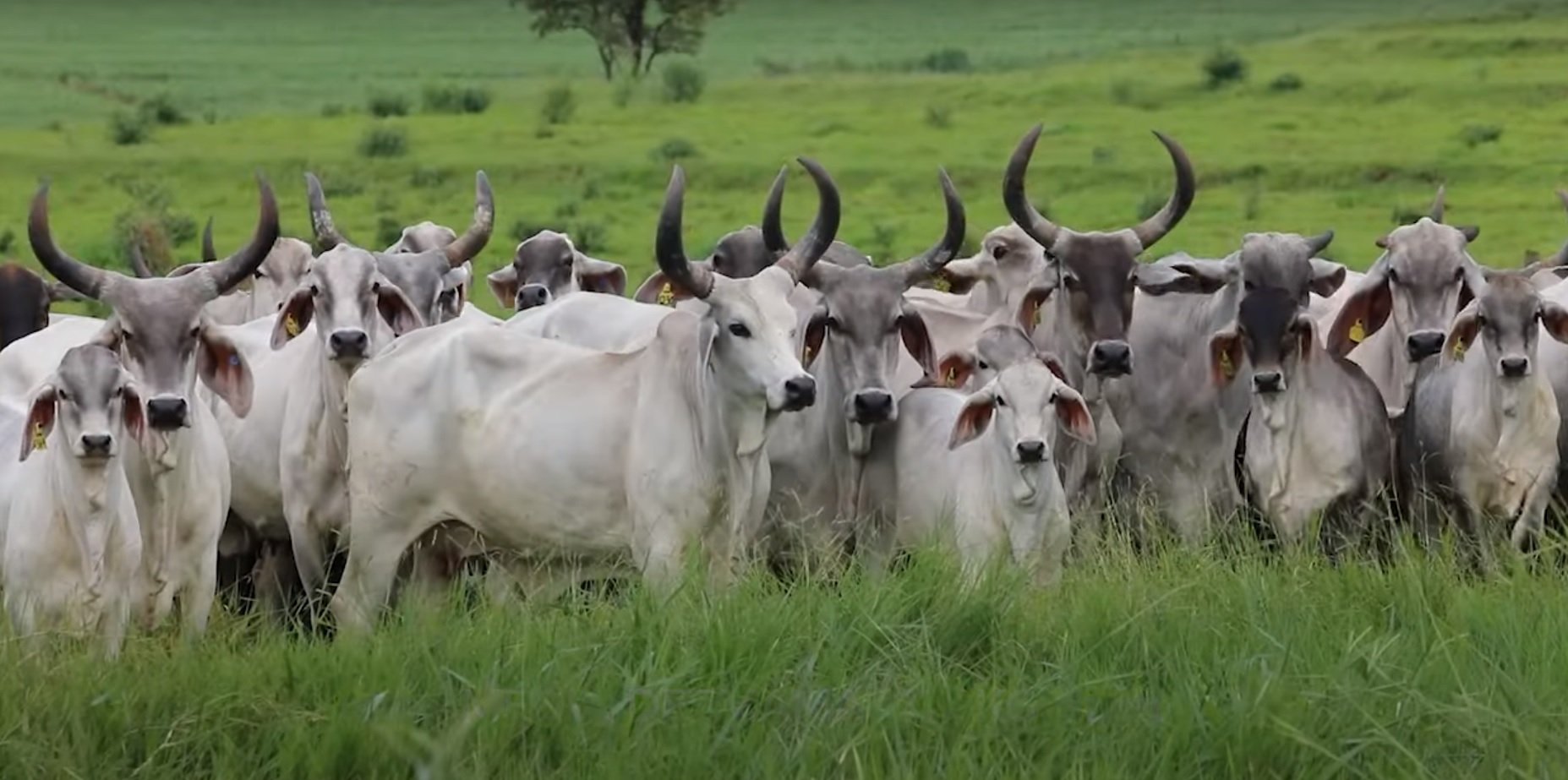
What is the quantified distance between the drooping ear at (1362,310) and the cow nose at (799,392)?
2.67 meters

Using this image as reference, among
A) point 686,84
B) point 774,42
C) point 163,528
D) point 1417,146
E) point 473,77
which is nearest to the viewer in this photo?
point 163,528

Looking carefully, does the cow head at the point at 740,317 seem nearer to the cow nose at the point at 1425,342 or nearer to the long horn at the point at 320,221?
the cow nose at the point at 1425,342

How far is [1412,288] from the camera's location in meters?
9.07

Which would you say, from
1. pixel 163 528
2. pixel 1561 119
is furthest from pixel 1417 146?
pixel 163 528

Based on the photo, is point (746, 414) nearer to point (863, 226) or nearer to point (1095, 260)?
point (1095, 260)

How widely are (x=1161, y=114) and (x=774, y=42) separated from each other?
30365 millimetres

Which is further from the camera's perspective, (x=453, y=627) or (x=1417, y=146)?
(x=1417, y=146)

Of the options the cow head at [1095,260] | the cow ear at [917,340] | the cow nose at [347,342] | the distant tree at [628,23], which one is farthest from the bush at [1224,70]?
the cow nose at [347,342]

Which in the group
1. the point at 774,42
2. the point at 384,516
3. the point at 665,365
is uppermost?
the point at 665,365

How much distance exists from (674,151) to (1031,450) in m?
21.3

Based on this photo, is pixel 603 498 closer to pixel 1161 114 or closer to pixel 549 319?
pixel 549 319

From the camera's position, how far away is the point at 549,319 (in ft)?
30.6

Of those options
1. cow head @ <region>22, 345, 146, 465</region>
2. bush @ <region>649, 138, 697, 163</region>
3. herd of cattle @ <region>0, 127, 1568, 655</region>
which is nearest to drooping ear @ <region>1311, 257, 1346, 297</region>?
herd of cattle @ <region>0, 127, 1568, 655</region>

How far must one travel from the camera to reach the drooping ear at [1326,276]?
9367mm
